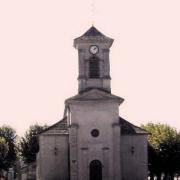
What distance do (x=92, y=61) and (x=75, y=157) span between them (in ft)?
29.7

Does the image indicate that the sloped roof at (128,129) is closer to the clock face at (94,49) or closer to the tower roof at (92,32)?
the clock face at (94,49)

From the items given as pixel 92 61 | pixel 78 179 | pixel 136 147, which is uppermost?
pixel 92 61

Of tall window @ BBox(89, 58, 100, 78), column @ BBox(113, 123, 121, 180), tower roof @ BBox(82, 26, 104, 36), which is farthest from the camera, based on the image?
tower roof @ BBox(82, 26, 104, 36)

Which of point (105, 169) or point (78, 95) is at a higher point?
point (78, 95)

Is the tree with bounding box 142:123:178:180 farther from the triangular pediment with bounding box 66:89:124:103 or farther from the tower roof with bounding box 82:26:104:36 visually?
the tower roof with bounding box 82:26:104:36

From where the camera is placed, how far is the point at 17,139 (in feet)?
262

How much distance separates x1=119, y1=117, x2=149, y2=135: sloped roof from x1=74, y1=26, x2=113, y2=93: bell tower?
153 inches

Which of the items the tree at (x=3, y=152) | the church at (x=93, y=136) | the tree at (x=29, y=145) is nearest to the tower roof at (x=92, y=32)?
the church at (x=93, y=136)

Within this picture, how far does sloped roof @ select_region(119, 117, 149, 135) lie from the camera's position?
4341 cm

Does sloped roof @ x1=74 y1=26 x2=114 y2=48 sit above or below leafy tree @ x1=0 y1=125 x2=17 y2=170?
above

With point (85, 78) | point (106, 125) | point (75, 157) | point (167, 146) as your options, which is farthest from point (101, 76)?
point (167, 146)

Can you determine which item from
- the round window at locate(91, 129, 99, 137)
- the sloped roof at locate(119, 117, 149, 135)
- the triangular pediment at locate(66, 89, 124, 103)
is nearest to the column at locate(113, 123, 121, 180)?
the round window at locate(91, 129, 99, 137)

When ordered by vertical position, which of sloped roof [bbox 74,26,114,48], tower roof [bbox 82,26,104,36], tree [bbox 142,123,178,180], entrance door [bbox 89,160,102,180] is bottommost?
entrance door [bbox 89,160,102,180]

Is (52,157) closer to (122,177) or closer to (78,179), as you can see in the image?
(78,179)
